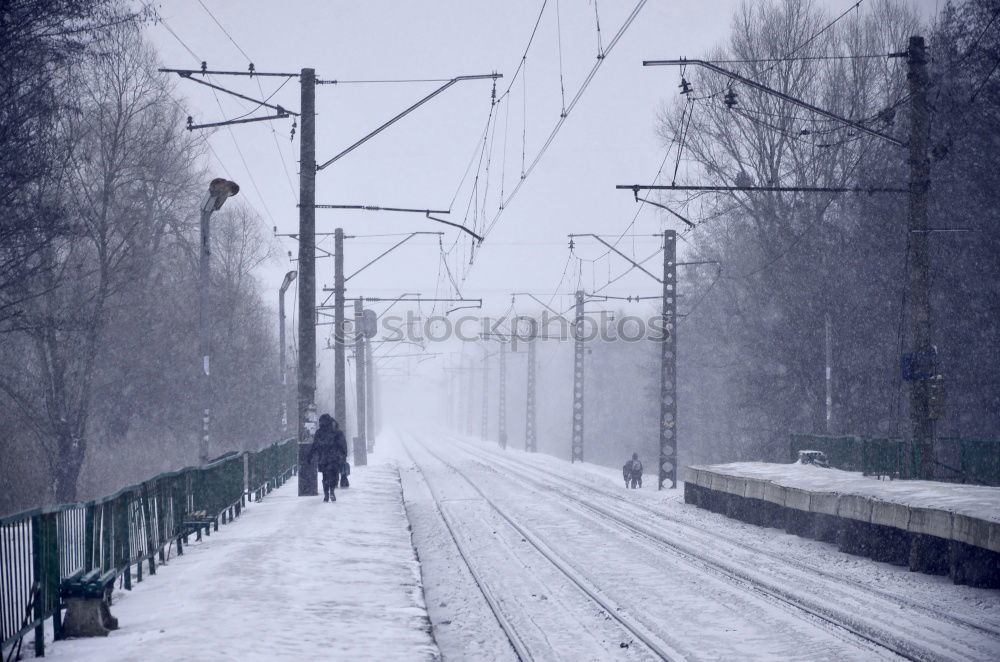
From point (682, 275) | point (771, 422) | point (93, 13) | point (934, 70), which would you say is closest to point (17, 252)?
point (93, 13)

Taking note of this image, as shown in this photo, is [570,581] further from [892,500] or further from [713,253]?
[713,253]

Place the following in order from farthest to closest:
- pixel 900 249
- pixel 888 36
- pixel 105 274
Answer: pixel 888 36, pixel 900 249, pixel 105 274

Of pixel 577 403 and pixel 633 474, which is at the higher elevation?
pixel 577 403

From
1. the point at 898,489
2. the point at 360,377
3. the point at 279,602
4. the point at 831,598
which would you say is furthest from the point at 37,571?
the point at 360,377

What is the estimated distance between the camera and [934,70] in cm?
3306

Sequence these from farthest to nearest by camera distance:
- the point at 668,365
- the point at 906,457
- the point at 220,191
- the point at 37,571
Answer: the point at 668,365
the point at 906,457
the point at 220,191
the point at 37,571

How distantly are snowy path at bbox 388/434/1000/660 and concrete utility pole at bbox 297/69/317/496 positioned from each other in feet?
12.9

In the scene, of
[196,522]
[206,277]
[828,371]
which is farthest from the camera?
[828,371]

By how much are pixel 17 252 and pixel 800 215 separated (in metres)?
27.4

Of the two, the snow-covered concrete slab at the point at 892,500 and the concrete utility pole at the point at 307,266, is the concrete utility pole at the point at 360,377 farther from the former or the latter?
the snow-covered concrete slab at the point at 892,500

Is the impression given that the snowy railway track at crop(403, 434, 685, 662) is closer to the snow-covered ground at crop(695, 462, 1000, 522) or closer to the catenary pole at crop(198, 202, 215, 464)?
the snow-covered ground at crop(695, 462, 1000, 522)

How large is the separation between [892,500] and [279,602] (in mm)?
8761

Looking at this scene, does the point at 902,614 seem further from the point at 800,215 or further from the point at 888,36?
the point at 888,36

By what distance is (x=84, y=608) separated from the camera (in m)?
9.08
